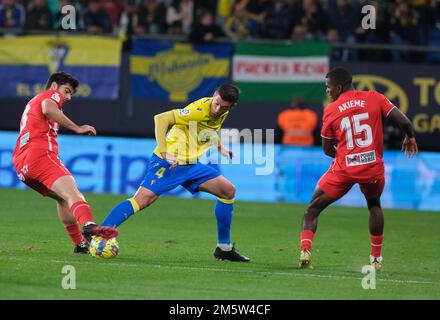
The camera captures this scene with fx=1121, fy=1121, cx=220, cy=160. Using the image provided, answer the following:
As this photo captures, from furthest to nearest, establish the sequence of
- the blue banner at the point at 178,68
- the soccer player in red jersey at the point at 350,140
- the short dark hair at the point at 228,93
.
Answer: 1. the blue banner at the point at 178,68
2. the short dark hair at the point at 228,93
3. the soccer player in red jersey at the point at 350,140

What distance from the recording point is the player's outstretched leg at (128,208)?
466 inches

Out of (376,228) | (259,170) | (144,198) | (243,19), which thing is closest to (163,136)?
(144,198)

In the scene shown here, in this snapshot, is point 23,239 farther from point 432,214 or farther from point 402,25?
point 402,25

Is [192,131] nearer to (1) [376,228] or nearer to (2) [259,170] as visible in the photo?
(1) [376,228]

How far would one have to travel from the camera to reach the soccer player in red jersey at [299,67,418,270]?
11234 mm

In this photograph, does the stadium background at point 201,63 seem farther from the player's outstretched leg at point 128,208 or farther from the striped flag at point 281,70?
the player's outstretched leg at point 128,208

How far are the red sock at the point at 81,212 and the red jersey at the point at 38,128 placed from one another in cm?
71

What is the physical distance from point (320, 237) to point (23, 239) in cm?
410

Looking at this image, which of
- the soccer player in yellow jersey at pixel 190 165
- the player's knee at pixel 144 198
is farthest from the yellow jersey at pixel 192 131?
the player's knee at pixel 144 198

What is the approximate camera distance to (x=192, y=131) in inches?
484

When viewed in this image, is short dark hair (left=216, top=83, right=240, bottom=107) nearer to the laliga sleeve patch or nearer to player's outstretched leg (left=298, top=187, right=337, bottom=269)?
the laliga sleeve patch

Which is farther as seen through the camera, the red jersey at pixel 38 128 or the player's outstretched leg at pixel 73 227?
the player's outstretched leg at pixel 73 227

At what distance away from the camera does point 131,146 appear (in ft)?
69.3

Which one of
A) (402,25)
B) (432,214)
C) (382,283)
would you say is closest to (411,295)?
(382,283)
